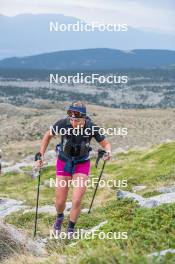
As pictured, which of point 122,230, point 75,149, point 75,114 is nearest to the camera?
point 122,230

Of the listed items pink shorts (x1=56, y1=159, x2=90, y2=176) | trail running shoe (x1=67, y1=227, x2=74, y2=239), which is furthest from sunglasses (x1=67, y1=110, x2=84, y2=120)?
trail running shoe (x1=67, y1=227, x2=74, y2=239)

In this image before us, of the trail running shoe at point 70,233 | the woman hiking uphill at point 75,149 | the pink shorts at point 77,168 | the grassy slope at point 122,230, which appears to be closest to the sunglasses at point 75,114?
the woman hiking uphill at point 75,149

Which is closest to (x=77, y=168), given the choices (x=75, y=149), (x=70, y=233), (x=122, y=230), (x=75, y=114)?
(x=75, y=149)

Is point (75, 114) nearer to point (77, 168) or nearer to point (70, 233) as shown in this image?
point (77, 168)

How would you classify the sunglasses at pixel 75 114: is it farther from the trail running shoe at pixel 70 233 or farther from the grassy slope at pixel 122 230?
the trail running shoe at pixel 70 233

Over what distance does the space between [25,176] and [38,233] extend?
27088mm

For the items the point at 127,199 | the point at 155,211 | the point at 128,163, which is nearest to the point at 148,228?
the point at 155,211

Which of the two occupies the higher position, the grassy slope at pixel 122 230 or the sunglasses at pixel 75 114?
the sunglasses at pixel 75 114

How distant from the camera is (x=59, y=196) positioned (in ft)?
44.1

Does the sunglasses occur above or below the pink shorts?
above

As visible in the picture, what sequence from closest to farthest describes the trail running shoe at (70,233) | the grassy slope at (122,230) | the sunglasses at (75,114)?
the grassy slope at (122,230), the trail running shoe at (70,233), the sunglasses at (75,114)

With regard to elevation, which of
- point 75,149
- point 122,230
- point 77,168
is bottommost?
point 122,230

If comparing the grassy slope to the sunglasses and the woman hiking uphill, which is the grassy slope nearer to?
the woman hiking uphill

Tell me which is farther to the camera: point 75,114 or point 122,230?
point 75,114
